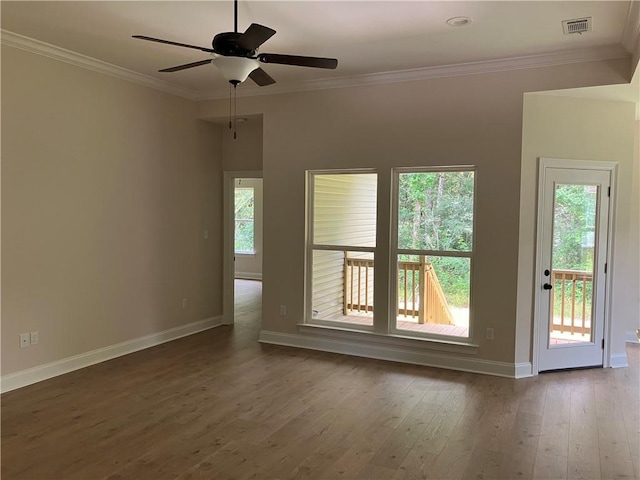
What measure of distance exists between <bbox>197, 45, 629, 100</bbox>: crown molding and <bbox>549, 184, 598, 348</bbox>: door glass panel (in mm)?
1194

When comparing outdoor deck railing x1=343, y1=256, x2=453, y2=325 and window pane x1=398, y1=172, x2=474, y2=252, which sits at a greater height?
window pane x1=398, y1=172, x2=474, y2=252

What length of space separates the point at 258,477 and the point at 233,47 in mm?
2530

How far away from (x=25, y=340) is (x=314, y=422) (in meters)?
2.66

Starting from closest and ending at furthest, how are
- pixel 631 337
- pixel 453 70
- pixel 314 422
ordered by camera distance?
pixel 314 422 < pixel 453 70 < pixel 631 337

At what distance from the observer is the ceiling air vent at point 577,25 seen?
358 cm

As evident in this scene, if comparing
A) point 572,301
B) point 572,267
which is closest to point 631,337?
point 572,301

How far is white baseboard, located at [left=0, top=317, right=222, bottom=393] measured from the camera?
4.22m

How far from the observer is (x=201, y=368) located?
4816 millimetres

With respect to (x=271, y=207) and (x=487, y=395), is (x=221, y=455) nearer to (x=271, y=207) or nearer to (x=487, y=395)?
(x=487, y=395)

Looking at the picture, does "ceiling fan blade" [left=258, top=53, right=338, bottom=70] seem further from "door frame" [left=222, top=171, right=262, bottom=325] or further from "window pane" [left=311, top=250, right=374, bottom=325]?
"door frame" [left=222, top=171, right=262, bottom=325]

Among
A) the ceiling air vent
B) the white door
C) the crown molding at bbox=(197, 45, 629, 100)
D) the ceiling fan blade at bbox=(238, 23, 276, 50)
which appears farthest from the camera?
the white door

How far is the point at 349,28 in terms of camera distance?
12.5ft

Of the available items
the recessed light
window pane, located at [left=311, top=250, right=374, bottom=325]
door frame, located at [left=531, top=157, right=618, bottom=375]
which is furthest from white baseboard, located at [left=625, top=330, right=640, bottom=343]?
the recessed light

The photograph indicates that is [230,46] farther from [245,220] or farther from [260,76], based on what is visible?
[245,220]
